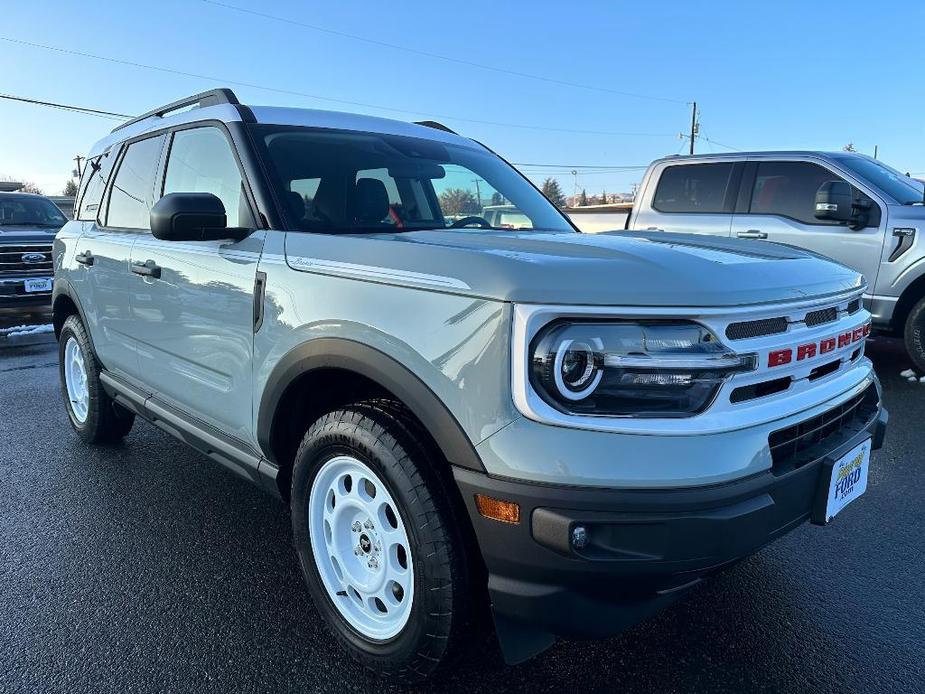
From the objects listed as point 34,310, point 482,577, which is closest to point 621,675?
point 482,577

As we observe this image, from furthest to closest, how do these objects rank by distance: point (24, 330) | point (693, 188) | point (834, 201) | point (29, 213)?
point (29, 213)
point (24, 330)
point (693, 188)
point (834, 201)

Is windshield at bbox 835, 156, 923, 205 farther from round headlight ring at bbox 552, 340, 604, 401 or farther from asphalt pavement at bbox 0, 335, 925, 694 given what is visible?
round headlight ring at bbox 552, 340, 604, 401

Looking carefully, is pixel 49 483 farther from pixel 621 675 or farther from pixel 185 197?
pixel 621 675

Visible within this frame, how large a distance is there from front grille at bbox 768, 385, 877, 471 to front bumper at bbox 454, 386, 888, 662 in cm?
6

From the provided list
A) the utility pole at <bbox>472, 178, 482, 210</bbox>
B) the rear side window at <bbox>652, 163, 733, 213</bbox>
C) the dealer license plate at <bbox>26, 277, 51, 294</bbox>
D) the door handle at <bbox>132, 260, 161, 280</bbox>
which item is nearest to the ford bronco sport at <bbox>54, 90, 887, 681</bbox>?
the door handle at <bbox>132, 260, 161, 280</bbox>

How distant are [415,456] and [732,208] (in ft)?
19.7

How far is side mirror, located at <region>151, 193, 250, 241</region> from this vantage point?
245 centimetres

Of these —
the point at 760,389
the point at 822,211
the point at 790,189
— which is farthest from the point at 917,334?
the point at 760,389

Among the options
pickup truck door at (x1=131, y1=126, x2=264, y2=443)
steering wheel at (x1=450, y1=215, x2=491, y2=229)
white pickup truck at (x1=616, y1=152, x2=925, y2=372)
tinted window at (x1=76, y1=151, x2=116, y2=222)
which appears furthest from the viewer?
white pickup truck at (x1=616, y1=152, x2=925, y2=372)

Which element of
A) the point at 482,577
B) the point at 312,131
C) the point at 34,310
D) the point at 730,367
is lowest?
the point at 34,310

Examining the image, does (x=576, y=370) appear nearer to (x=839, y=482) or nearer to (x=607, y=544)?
(x=607, y=544)

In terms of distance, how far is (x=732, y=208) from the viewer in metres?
6.88

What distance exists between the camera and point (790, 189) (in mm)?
6535

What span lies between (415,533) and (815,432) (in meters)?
1.23
